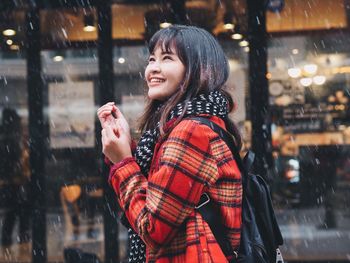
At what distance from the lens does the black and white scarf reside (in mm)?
2283

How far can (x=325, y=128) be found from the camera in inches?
285

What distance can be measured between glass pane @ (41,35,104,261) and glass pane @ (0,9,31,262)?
270 millimetres

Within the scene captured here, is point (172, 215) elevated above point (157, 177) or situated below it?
below

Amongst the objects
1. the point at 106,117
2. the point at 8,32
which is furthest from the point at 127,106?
the point at 106,117

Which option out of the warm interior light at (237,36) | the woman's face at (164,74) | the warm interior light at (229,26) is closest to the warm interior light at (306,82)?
the warm interior light at (237,36)

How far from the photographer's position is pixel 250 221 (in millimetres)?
2371

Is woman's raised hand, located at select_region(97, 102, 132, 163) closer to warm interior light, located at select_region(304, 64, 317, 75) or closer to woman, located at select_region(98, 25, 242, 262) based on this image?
woman, located at select_region(98, 25, 242, 262)

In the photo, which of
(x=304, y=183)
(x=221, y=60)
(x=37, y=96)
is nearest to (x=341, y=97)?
(x=304, y=183)

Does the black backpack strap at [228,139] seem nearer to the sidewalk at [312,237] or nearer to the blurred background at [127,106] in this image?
the blurred background at [127,106]

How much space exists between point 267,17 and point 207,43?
200 inches

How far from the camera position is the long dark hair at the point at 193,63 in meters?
2.34

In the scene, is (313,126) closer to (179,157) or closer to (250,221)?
(250,221)

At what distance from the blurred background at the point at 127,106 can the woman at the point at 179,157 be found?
484 cm

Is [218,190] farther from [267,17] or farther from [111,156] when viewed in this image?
[267,17]
